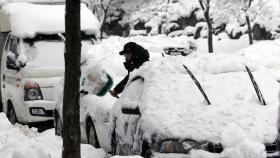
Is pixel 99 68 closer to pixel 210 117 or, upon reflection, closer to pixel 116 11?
pixel 210 117

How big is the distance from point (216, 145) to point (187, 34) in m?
39.6

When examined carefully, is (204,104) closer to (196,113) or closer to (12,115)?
(196,113)

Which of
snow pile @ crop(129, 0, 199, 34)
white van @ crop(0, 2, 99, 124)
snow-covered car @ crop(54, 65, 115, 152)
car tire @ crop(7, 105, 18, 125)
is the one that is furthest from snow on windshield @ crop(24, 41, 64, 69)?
snow pile @ crop(129, 0, 199, 34)

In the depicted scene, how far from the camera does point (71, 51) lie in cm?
561

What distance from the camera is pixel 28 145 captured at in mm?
6801

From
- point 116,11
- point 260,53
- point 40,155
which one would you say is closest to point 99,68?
point 40,155

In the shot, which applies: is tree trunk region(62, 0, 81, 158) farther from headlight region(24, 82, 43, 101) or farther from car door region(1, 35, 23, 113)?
car door region(1, 35, 23, 113)

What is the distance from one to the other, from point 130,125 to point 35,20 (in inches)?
247

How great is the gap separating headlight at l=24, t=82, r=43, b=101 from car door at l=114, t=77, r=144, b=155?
4.32m

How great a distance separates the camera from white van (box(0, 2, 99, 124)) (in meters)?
11.8

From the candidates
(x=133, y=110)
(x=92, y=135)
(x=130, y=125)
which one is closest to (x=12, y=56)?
(x=92, y=135)

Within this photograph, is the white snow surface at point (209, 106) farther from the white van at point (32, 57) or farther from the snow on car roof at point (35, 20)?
the snow on car roof at point (35, 20)

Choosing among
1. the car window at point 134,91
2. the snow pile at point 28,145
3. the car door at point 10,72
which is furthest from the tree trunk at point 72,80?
the car door at point 10,72

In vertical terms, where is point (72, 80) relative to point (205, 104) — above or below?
above
